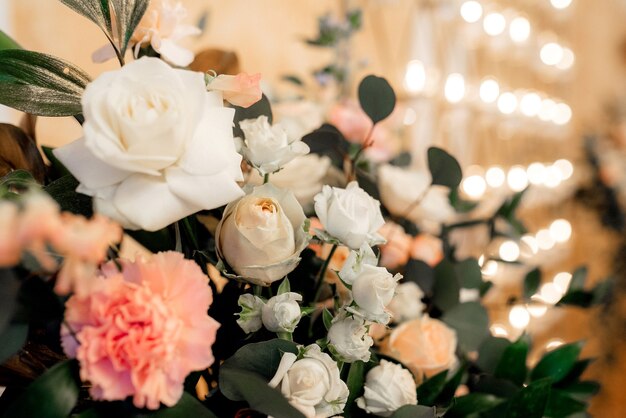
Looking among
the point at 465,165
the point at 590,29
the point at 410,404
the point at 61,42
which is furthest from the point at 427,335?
the point at 590,29

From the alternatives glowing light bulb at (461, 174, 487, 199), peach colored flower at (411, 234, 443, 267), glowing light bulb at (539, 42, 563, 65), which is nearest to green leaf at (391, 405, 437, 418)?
peach colored flower at (411, 234, 443, 267)

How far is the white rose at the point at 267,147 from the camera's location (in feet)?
1.22

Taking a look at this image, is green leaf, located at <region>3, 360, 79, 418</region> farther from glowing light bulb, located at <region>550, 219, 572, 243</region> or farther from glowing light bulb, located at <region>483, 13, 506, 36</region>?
glowing light bulb, located at <region>550, 219, 572, 243</region>

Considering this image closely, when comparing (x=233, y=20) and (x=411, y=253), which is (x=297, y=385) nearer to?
(x=411, y=253)

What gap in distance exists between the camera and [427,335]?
1.66ft

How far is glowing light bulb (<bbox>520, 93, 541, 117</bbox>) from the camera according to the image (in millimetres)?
1918

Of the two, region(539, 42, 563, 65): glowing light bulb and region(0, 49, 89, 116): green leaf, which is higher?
region(0, 49, 89, 116): green leaf

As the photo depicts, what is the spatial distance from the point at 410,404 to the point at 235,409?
129mm

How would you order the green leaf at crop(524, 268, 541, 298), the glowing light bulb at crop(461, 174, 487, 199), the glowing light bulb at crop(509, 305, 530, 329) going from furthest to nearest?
1. the glowing light bulb at crop(461, 174, 487, 199)
2. the glowing light bulb at crop(509, 305, 530, 329)
3. the green leaf at crop(524, 268, 541, 298)

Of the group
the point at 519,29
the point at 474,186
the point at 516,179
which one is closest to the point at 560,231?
the point at 516,179

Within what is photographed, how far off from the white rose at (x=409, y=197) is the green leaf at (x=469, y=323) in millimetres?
121

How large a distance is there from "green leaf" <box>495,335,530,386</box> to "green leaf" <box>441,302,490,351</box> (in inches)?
1.1

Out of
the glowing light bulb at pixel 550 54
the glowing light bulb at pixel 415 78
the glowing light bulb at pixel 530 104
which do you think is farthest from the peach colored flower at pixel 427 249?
the glowing light bulb at pixel 550 54

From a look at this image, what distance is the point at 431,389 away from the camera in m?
0.48
